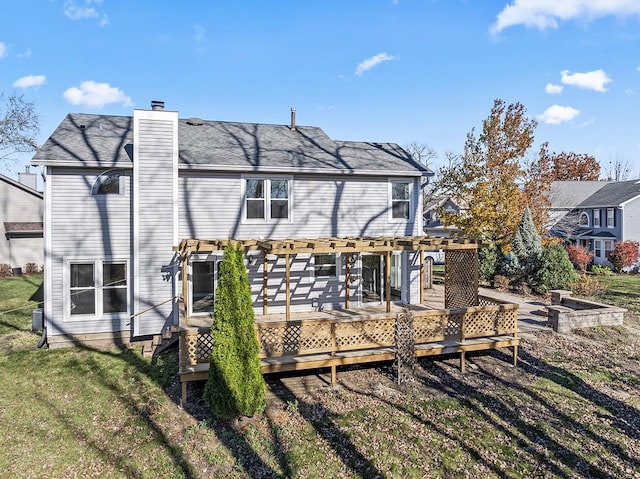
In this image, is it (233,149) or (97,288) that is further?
(233,149)

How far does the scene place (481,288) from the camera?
59.3ft

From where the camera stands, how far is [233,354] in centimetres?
646

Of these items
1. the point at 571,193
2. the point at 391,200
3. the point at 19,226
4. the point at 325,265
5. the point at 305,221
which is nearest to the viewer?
the point at 305,221

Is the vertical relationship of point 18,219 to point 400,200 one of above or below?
below

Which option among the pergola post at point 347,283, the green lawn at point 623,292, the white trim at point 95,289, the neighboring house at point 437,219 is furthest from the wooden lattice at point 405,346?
the neighboring house at point 437,219

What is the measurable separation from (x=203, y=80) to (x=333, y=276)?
12322 millimetres

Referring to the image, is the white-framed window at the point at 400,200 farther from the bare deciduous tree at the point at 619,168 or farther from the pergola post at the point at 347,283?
the bare deciduous tree at the point at 619,168

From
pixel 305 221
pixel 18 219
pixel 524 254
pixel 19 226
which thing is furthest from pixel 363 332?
pixel 18 219

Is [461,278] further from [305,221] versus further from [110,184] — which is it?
[110,184]

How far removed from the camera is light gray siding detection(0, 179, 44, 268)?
23516 mm

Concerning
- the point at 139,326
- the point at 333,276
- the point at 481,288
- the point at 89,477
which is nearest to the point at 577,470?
the point at 89,477

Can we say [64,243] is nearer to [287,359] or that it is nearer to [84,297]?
[84,297]

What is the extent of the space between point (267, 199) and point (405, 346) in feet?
20.2

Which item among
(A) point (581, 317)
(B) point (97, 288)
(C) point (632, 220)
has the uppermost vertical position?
(C) point (632, 220)
